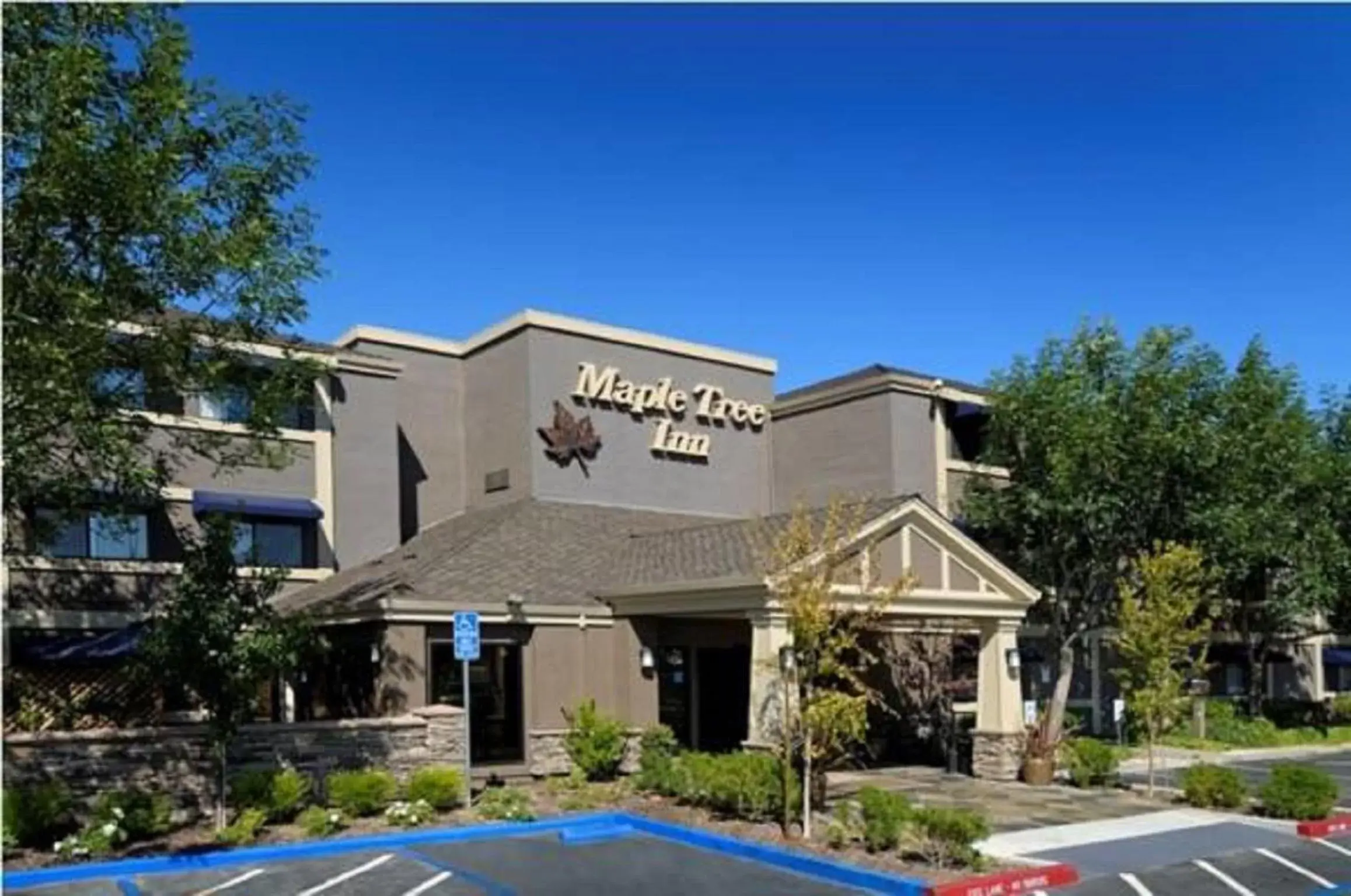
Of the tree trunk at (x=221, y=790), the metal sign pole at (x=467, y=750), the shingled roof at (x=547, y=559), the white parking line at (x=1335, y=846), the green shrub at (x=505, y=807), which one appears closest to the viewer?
the white parking line at (x=1335, y=846)

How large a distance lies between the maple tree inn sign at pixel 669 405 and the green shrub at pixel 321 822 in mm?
13464

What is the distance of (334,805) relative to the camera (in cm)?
1734

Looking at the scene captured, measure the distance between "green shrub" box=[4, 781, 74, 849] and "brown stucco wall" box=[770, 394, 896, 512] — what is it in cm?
1913

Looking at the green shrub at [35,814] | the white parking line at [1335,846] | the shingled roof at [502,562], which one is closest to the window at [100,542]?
the shingled roof at [502,562]

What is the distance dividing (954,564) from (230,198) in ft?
44.4

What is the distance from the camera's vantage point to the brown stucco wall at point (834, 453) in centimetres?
3109

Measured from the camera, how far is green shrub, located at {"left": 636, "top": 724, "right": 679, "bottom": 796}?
19188 millimetres

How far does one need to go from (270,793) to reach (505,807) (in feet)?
10.4

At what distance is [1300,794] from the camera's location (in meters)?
17.8

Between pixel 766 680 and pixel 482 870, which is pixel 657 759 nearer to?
pixel 766 680

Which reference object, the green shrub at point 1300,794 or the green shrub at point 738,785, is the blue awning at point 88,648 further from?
the green shrub at point 1300,794

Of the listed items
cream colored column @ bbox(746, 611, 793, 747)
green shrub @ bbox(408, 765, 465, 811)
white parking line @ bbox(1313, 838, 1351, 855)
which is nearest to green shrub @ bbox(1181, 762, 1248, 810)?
white parking line @ bbox(1313, 838, 1351, 855)

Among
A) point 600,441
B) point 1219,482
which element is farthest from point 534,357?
point 1219,482

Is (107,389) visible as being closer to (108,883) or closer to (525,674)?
(108,883)
